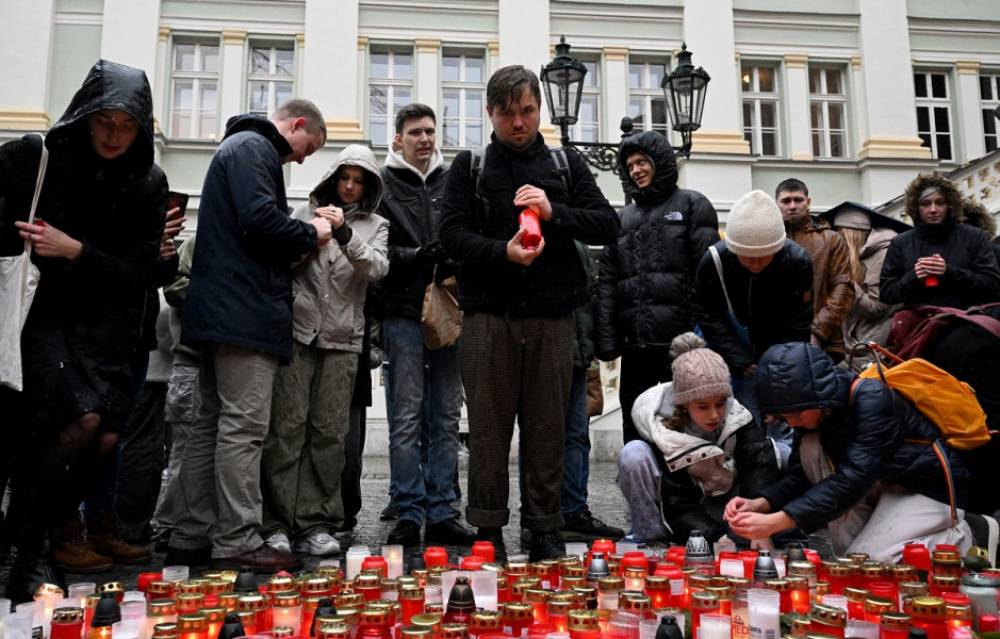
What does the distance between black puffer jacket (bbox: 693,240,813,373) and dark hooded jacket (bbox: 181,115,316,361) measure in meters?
2.00

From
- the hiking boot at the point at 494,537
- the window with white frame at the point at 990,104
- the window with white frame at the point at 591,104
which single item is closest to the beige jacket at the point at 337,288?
the hiking boot at the point at 494,537

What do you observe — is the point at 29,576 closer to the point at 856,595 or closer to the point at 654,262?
the point at 856,595

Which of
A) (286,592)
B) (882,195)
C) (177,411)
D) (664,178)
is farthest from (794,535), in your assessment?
(882,195)

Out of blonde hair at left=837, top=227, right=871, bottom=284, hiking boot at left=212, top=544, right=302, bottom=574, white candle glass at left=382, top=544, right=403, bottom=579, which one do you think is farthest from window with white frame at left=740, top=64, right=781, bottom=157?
white candle glass at left=382, top=544, right=403, bottom=579

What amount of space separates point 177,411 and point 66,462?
1302 mm

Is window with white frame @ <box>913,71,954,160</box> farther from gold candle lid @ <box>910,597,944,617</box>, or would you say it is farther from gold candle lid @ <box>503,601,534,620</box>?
gold candle lid @ <box>503,601,534,620</box>

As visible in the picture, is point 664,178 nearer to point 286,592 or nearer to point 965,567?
point 965,567

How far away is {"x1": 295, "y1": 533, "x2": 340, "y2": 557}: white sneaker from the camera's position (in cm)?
367

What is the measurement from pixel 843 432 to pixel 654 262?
1.71 metres

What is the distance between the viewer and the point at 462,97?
16.2 metres

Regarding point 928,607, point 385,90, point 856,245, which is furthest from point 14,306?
point 385,90

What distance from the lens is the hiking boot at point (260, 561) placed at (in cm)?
332

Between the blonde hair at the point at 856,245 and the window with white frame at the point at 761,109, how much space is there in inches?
434

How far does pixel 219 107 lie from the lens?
15.5m
